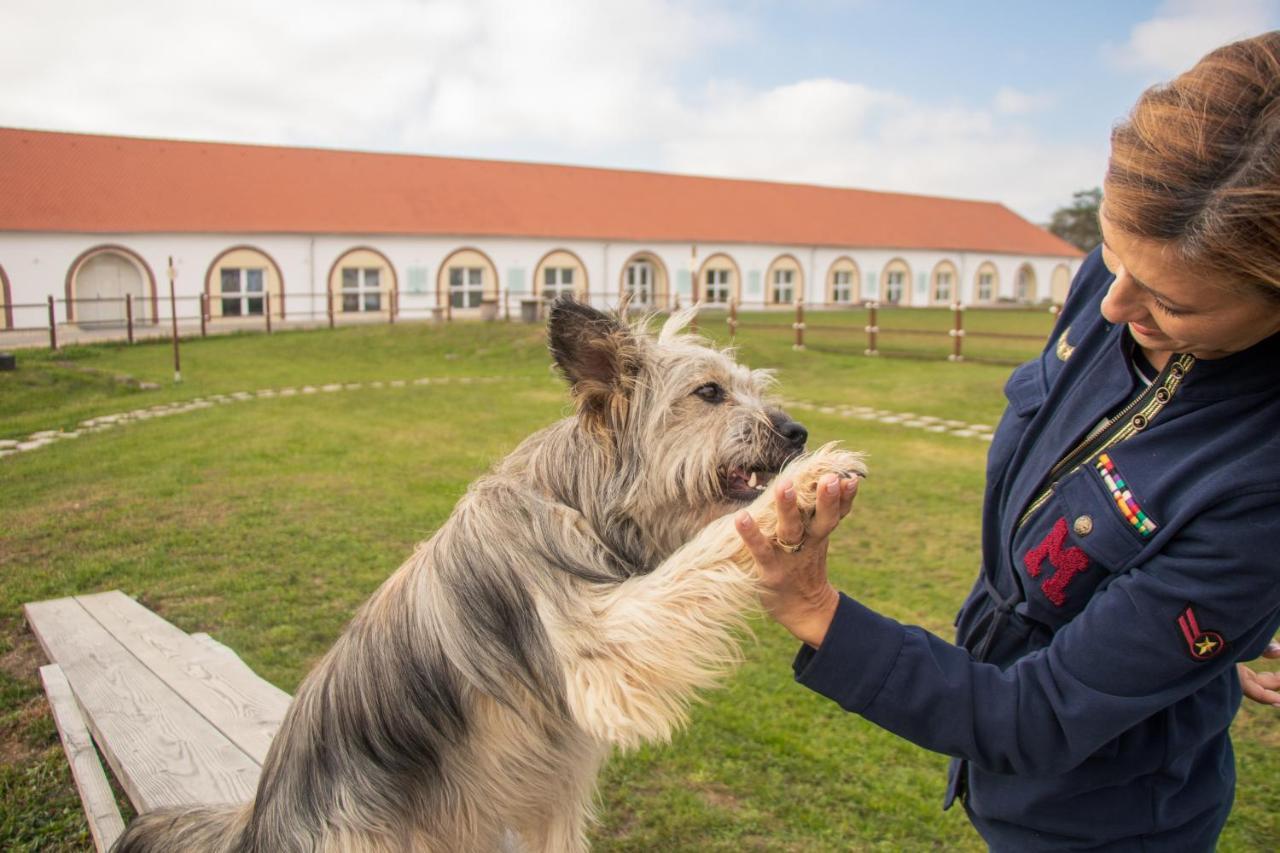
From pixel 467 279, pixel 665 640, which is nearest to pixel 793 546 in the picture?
pixel 665 640

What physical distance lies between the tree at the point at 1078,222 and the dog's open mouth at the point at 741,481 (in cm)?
8140

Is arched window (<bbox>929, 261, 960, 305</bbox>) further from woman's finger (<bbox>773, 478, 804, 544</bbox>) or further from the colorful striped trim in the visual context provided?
woman's finger (<bbox>773, 478, 804, 544</bbox>)

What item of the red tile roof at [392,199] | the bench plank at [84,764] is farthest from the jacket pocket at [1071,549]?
the red tile roof at [392,199]

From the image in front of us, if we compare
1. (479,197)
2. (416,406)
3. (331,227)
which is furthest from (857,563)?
(479,197)

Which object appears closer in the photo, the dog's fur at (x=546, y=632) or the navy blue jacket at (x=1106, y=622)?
the navy blue jacket at (x=1106, y=622)

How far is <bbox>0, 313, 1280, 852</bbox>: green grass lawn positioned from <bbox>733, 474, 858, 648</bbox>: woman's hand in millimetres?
2002

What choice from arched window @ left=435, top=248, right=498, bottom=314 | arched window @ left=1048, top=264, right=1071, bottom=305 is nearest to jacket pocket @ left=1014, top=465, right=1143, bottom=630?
arched window @ left=435, top=248, right=498, bottom=314

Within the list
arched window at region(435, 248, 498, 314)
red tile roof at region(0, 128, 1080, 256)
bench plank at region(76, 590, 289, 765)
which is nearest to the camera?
bench plank at region(76, 590, 289, 765)

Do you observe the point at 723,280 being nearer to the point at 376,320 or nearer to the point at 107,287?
the point at 376,320

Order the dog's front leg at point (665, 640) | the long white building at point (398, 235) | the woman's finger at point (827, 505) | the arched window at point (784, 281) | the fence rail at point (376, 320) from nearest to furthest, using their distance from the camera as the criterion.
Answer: the woman's finger at point (827, 505), the dog's front leg at point (665, 640), the fence rail at point (376, 320), the long white building at point (398, 235), the arched window at point (784, 281)

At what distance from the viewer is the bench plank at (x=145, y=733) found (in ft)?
11.2

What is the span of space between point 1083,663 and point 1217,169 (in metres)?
0.88

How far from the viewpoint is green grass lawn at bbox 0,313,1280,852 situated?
3.91 metres

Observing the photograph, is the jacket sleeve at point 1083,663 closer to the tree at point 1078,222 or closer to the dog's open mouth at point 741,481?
the dog's open mouth at point 741,481
